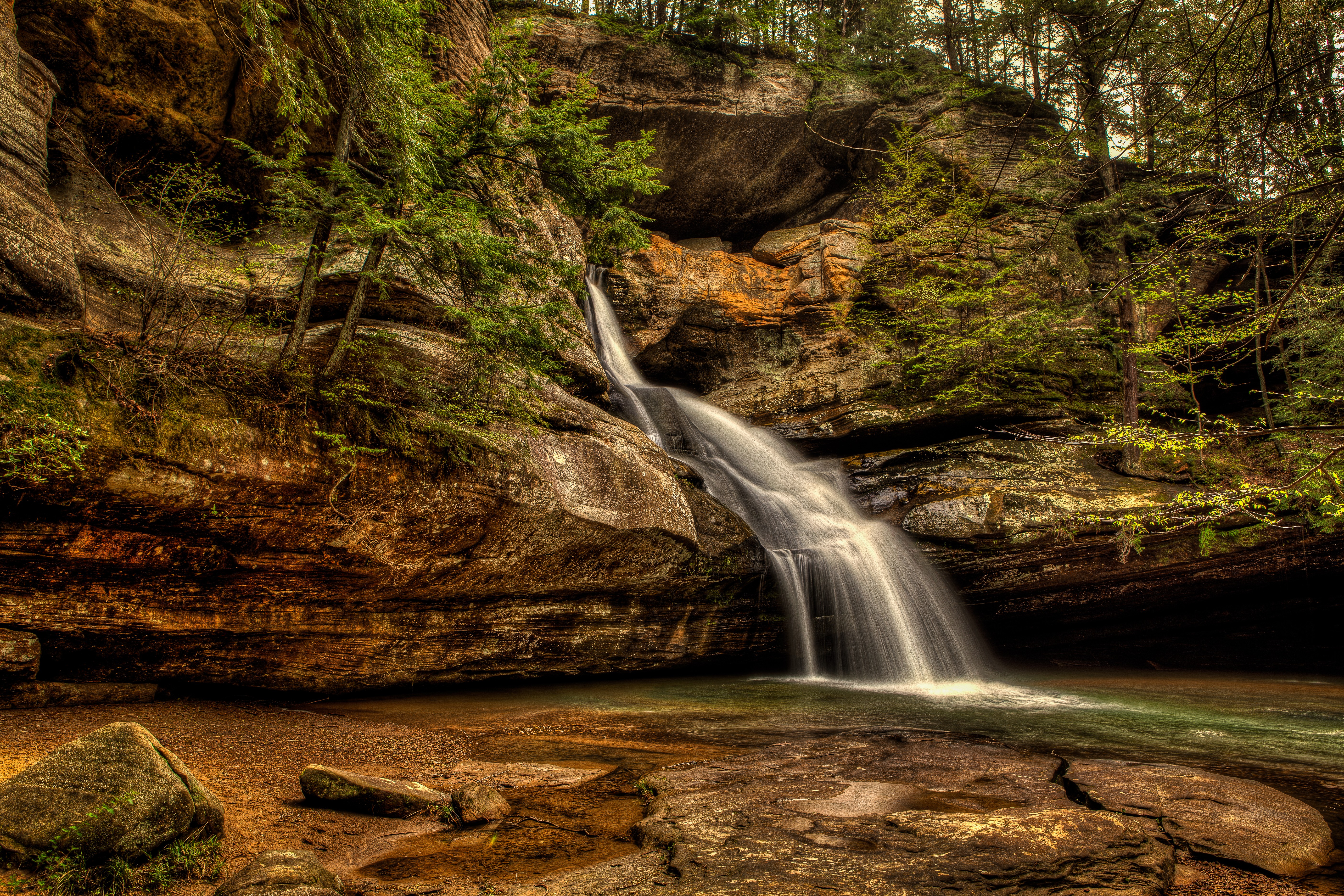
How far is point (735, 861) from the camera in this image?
3021 millimetres

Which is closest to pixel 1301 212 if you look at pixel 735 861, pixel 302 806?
pixel 735 861

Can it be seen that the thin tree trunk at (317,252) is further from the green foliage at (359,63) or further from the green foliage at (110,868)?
the green foliage at (110,868)

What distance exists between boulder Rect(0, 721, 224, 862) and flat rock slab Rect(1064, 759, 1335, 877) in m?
5.22

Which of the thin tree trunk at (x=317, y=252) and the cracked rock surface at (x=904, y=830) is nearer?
the cracked rock surface at (x=904, y=830)

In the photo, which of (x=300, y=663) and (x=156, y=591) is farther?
(x=300, y=663)

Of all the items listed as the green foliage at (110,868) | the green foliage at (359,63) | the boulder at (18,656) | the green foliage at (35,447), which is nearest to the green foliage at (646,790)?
the green foliage at (110,868)

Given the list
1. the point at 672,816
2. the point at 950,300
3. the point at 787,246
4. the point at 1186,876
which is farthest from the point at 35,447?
the point at 787,246

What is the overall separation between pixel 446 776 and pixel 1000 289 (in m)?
13.1

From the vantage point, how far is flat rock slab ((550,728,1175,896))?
2.77m

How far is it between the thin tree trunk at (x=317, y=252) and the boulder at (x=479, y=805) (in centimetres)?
524

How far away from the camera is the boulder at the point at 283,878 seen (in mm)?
2443

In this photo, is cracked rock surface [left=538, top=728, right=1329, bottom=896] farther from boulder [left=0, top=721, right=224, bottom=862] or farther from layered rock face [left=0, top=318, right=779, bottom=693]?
layered rock face [left=0, top=318, right=779, bottom=693]

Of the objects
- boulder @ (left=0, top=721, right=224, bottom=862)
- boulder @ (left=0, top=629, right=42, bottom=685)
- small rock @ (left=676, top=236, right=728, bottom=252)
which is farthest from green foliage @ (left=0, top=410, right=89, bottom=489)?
small rock @ (left=676, top=236, right=728, bottom=252)

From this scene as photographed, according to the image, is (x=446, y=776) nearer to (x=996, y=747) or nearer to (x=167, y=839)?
(x=167, y=839)
